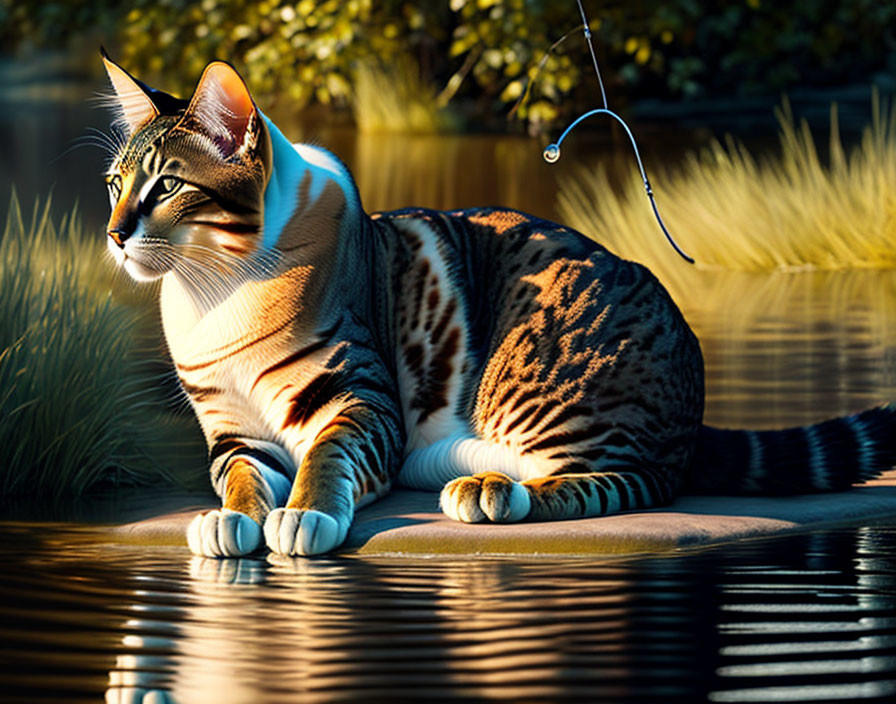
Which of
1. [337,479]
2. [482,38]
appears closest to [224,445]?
[337,479]

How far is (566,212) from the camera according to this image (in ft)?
28.0

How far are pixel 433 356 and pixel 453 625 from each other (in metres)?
1.45

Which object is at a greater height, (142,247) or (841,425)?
(142,247)

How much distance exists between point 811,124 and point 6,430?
9.88 metres

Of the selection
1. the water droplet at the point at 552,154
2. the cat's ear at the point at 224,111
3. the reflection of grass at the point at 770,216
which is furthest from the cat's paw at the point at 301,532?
the reflection of grass at the point at 770,216

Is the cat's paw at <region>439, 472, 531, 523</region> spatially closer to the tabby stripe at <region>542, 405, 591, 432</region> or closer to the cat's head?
the tabby stripe at <region>542, 405, 591, 432</region>

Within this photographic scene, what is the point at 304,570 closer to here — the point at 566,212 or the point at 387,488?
the point at 387,488

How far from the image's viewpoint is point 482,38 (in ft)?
35.8

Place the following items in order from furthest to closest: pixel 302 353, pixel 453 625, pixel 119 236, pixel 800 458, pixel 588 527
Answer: pixel 800 458
pixel 302 353
pixel 119 236
pixel 588 527
pixel 453 625

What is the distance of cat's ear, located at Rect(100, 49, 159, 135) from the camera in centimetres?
413

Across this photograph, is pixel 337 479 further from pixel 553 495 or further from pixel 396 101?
pixel 396 101

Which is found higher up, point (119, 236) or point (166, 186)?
point (166, 186)

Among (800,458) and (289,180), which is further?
(800,458)

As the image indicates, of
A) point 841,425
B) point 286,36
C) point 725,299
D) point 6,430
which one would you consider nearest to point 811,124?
point 286,36
